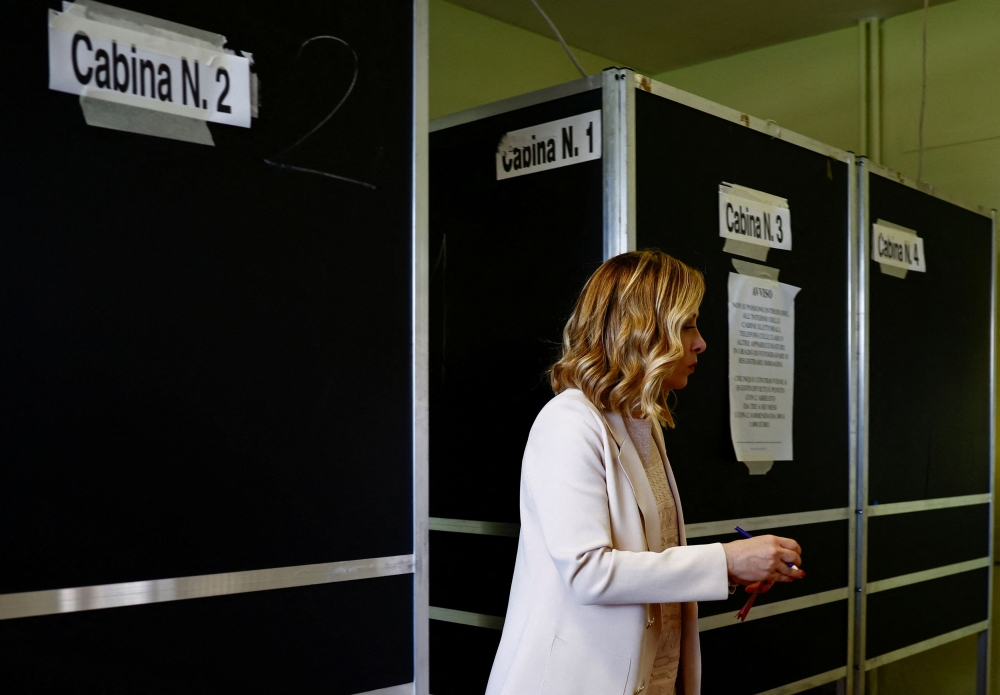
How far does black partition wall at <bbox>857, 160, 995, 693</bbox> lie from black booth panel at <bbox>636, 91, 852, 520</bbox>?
161mm

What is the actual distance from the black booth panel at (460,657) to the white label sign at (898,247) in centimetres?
177

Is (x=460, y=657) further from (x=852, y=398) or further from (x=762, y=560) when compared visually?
(x=852, y=398)

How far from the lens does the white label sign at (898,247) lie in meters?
3.31

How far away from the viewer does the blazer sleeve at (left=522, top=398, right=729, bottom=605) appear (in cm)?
157

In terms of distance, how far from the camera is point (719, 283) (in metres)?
2.66

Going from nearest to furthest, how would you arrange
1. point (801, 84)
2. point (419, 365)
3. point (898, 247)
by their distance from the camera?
1. point (419, 365)
2. point (898, 247)
3. point (801, 84)

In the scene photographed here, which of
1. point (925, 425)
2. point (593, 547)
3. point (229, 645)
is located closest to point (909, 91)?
point (925, 425)

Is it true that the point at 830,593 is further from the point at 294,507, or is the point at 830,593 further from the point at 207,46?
the point at 207,46

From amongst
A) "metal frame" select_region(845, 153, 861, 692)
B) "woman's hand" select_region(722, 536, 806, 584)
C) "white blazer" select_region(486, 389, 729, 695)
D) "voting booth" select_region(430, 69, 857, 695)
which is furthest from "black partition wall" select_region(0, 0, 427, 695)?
"metal frame" select_region(845, 153, 861, 692)

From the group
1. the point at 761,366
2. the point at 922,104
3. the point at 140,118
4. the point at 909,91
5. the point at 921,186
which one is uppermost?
the point at 909,91

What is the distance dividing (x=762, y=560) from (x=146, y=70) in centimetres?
122

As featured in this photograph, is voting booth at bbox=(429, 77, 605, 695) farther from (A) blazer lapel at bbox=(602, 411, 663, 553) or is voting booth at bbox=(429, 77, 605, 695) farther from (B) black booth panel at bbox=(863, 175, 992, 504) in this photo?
(B) black booth panel at bbox=(863, 175, 992, 504)

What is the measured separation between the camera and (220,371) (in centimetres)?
161

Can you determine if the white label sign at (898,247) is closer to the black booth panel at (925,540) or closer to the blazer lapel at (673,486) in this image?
the black booth panel at (925,540)
